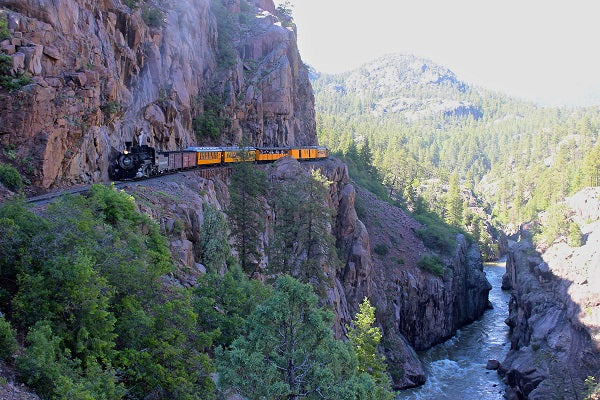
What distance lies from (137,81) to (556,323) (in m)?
40.0

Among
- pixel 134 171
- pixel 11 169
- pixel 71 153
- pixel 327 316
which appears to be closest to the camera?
pixel 327 316

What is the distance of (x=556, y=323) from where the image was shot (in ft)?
142

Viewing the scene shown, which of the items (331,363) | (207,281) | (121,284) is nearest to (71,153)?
(207,281)

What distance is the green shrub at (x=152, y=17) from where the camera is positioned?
4038 cm

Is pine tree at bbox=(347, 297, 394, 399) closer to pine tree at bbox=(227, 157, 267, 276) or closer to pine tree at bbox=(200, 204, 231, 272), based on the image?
pine tree at bbox=(227, 157, 267, 276)

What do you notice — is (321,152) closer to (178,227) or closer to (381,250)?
(381,250)

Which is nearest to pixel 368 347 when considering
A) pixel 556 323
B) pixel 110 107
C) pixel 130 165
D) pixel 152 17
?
pixel 130 165

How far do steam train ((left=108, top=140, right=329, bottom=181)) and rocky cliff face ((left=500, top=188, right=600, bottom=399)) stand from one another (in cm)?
2735

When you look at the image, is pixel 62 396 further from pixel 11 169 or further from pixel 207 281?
pixel 11 169

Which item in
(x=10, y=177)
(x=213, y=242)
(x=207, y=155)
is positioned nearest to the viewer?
(x=10, y=177)

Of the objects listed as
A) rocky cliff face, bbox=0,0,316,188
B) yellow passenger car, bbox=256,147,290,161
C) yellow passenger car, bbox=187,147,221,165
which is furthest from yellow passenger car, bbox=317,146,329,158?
yellow passenger car, bbox=187,147,221,165

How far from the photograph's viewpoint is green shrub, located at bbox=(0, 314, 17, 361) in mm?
10047

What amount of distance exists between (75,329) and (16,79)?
597 inches

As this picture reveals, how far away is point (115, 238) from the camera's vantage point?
14945 millimetres
